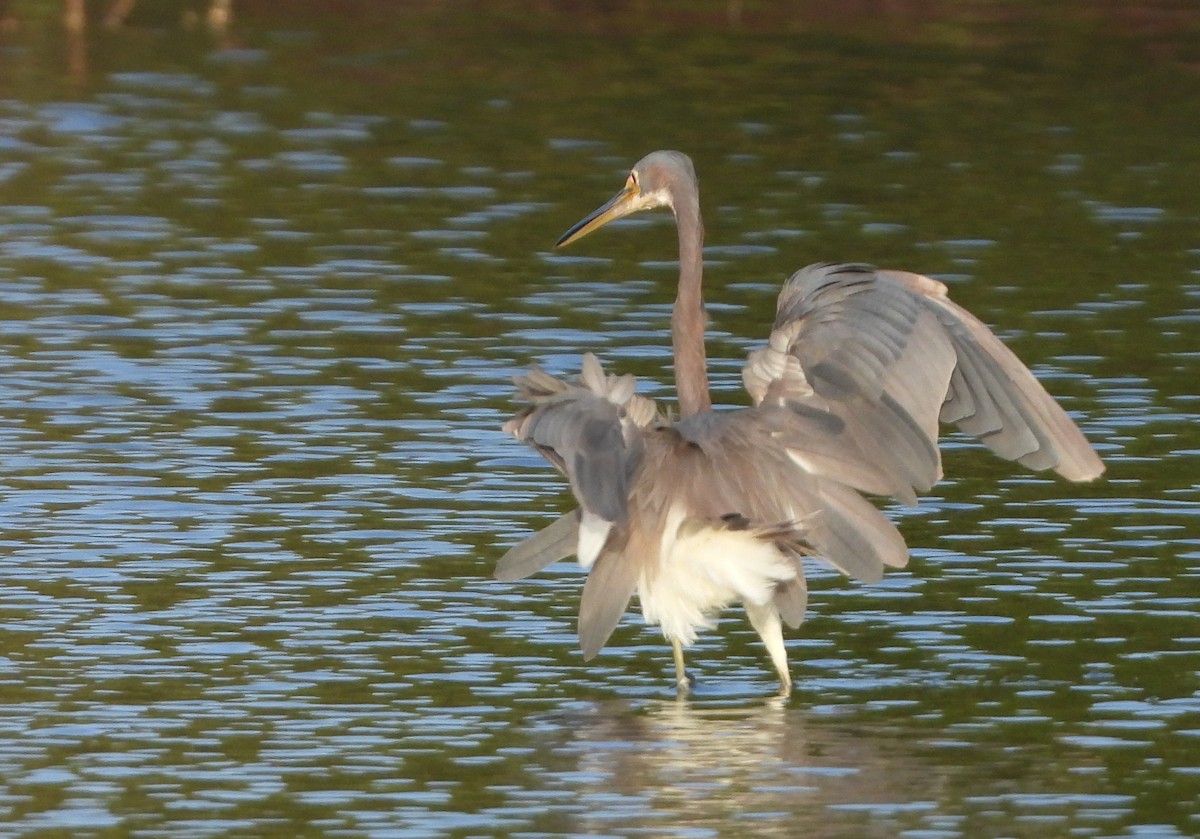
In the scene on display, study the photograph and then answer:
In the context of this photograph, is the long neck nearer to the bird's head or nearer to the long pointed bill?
the bird's head

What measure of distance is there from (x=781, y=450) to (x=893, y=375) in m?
0.47

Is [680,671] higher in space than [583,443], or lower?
lower

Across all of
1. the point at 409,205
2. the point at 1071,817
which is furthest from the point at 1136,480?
the point at 409,205

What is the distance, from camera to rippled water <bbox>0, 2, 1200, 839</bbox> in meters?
7.74

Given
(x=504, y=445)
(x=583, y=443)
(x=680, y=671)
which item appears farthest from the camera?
(x=504, y=445)

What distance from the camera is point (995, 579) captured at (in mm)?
9961

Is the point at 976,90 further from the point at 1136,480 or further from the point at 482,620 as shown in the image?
the point at 482,620

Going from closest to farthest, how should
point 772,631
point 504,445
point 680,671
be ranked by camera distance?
point 772,631, point 680,671, point 504,445

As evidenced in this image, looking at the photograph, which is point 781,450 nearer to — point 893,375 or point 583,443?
point 893,375

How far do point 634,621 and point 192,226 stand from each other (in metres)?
7.95

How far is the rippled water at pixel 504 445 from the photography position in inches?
305

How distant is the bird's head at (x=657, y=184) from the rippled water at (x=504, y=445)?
4.71 ft

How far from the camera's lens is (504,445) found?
1209 centimetres

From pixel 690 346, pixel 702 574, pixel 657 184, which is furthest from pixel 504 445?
pixel 702 574
